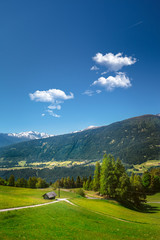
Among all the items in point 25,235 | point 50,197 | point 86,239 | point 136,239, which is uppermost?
point 25,235

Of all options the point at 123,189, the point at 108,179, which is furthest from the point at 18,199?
the point at 123,189

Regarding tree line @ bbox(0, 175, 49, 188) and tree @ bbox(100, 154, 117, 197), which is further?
tree line @ bbox(0, 175, 49, 188)

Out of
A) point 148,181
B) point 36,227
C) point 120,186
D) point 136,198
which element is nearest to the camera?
point 36,227

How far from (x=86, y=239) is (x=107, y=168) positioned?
54.5 meters

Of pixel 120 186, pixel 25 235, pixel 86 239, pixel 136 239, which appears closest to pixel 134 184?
pixel 120 186

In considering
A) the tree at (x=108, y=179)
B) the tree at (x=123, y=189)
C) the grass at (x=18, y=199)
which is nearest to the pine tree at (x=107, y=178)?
the tree at (x=108, y=179)

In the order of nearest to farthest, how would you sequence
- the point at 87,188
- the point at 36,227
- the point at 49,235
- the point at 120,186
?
the point at 49,235 < the point at 36,227 < the point at 120,186 < the point at 87,188

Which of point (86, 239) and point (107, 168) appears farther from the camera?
point (107, 168)

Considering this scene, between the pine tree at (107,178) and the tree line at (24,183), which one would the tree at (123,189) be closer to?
the pine tree at (107,178)

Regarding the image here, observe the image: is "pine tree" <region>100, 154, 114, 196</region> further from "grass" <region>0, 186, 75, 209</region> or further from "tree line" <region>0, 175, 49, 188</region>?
"tree line" <region>0, 175, 49, 188</region>

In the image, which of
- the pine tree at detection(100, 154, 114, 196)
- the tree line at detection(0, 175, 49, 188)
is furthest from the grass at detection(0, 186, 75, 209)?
the tree line at detection(0, 175, 49, 188)

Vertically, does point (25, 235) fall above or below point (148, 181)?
above

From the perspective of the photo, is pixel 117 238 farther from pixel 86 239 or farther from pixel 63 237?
pixel 63 237

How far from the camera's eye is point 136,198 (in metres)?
70.8
